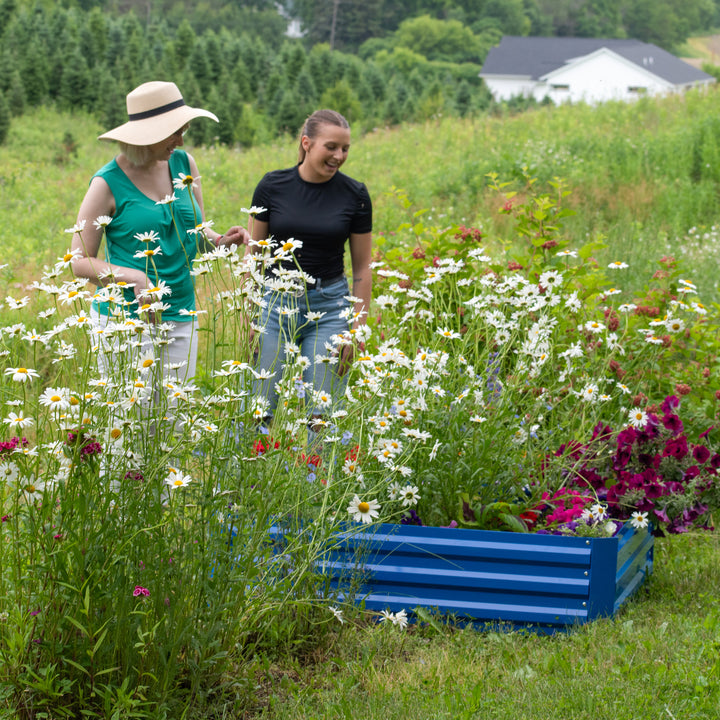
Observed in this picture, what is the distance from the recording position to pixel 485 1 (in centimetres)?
7688

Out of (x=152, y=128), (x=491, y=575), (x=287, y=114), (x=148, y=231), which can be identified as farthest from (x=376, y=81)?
(x=491, y=575)

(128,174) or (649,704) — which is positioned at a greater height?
(128,174)

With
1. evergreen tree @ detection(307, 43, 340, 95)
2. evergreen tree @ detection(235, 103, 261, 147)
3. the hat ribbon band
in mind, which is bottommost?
evergreen tree @ detection(235, 103, 261, 147)

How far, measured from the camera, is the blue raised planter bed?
10.2 feet

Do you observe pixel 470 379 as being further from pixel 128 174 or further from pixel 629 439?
pixel 128 174

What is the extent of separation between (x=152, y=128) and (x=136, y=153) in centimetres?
12

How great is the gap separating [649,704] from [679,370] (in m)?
2.55

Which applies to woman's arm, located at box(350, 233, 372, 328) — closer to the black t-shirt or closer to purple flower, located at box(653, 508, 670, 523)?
the black t-shirt

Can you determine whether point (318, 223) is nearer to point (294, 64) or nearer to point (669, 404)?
point (669, 404)

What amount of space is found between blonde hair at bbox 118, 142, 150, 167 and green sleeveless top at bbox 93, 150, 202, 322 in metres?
0.06

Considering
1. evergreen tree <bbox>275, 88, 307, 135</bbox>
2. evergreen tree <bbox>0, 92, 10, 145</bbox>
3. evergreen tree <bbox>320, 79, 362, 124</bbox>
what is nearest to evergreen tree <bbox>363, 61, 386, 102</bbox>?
evergreen tree <bbox>320, 79, 362, 124</bbox>

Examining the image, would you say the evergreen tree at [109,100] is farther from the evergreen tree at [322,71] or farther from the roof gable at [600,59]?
the roof gable at [600,59]

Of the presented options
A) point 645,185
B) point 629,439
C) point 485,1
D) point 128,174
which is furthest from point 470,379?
point 485,1

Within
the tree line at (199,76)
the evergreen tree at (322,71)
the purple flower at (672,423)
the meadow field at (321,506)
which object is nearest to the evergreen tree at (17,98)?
the tree line at (199,76)
